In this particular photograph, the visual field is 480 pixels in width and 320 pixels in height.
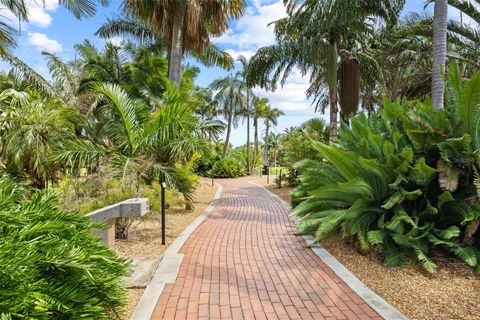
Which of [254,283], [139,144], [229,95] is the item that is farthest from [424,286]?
[229,95]

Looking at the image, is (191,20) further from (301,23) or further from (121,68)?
(121,68)

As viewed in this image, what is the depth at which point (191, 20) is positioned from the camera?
1070 cm

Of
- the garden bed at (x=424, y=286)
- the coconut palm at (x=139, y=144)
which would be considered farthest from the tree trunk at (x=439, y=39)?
the coconut palm at (x=139, y=144)

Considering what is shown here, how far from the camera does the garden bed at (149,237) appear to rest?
3.95 metres

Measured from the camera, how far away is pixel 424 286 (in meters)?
4.11

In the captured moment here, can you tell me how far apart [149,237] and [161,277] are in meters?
2.40

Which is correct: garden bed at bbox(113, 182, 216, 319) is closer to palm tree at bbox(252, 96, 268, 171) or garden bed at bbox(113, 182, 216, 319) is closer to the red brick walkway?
the red brick walkway

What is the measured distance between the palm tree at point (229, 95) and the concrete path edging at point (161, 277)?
26.8m

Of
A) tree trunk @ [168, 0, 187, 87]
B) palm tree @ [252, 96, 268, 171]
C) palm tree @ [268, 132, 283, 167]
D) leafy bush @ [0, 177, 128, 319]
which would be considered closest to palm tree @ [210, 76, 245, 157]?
palm tree @ [252, 96, 268, 171]

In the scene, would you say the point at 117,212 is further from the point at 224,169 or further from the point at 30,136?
the point at 224,169

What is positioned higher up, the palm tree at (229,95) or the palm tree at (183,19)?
the palm tree at (229,95)

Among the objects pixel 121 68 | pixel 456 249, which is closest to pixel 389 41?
pixel 121 68

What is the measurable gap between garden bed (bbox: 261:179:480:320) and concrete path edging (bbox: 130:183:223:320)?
2.48 metres

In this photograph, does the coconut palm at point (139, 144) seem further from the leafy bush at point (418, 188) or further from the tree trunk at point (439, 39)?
the tree trunk at point (439, 39)
